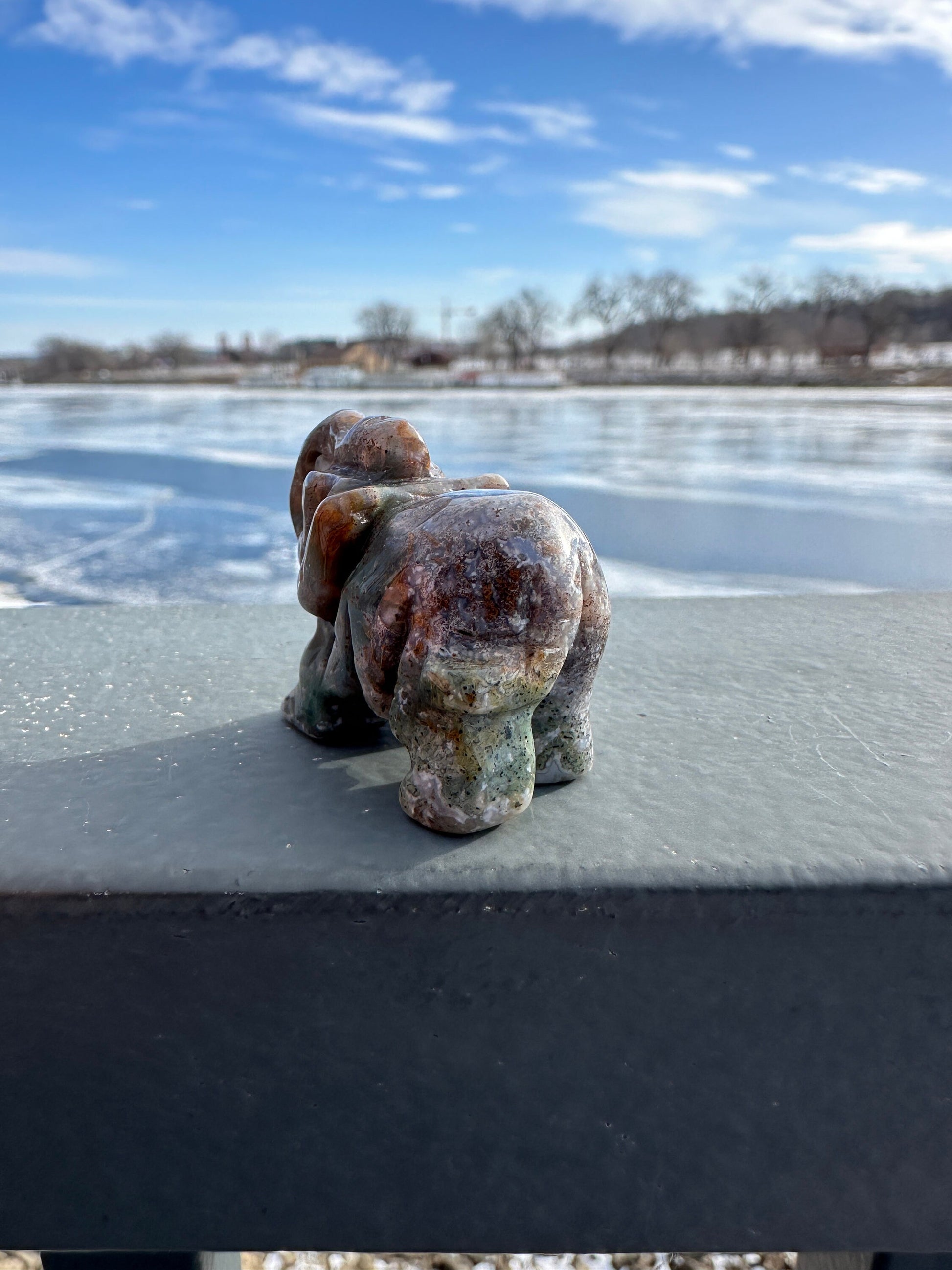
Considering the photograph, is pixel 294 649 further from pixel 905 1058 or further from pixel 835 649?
pixel 905 1058

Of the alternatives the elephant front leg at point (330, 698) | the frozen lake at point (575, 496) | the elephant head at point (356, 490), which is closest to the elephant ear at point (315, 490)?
the elephant head at point (356, 490)

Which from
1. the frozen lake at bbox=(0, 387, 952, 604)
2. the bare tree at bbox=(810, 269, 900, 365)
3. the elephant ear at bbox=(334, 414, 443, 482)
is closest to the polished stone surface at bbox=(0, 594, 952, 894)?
the elephant ear at bbox=(334, 414, 443, 482)

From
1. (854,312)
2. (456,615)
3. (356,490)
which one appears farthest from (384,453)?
(854,312)

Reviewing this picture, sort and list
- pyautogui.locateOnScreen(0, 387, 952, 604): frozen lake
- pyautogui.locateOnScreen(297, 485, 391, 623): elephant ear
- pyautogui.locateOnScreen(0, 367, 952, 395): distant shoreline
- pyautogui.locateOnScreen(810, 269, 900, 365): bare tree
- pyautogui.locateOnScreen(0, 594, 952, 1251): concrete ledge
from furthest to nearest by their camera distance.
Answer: pyautogui.locateOnScreen(810, 269, 900, 365): bare tree, pyautogui.locateOnScreen(0, 367, 952, 395): distant shoreline, pyautogui.locateOnScreen(0, 387, 952, 604): frozen lake, pyautogui.locateOnScreen(297, 485, 391, 623): elephant ear, pyautogui.locateOnScreen(0, 594, 952, 1251): concrete ledge

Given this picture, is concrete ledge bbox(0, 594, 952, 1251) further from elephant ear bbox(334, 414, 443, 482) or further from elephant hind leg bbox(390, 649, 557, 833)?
elephant ear bbox(334, 414, 443, 482)

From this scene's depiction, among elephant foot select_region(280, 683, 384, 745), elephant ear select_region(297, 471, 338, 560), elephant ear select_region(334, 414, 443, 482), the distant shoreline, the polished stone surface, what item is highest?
the distant shoreline

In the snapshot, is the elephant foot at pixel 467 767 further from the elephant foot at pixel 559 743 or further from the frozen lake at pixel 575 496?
the frozen lake at pixel 575 496
